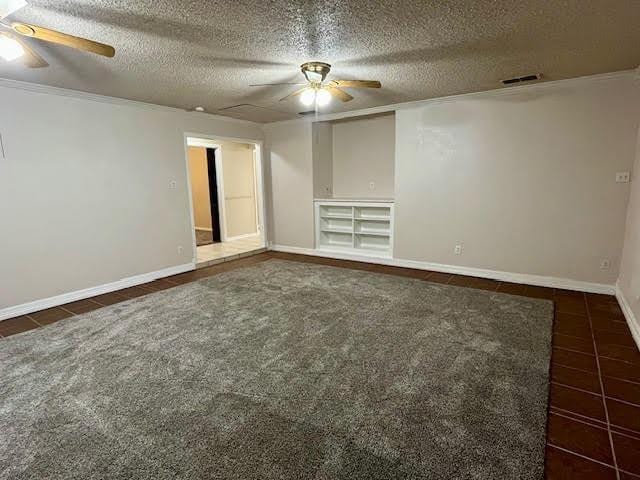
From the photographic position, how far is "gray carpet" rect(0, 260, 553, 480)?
1.61 metres

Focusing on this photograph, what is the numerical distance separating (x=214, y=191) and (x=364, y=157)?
3.43m

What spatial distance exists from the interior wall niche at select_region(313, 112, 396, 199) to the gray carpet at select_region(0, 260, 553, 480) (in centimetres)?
279

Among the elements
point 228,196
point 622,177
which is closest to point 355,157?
point 228,196

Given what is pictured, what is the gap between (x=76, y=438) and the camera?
1.78 metres

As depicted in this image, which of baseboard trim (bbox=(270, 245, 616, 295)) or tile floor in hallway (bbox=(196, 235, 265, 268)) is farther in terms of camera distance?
tile floor in hallway (bbox=(196, 235, 265, 268))

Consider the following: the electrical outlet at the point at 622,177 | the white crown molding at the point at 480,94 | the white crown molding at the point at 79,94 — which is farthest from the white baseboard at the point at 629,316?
the white crown molding at the point at 79,94

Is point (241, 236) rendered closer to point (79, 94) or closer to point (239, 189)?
point (239, 189)

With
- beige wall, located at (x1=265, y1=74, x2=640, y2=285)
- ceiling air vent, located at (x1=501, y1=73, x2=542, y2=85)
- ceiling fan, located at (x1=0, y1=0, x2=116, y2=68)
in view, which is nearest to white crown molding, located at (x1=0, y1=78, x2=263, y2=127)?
ceiling fan, located at (x1=0, y1=0, x2=116, y2=68)

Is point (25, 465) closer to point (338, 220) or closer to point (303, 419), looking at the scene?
point (303, 419)

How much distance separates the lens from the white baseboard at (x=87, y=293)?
357 centimetres

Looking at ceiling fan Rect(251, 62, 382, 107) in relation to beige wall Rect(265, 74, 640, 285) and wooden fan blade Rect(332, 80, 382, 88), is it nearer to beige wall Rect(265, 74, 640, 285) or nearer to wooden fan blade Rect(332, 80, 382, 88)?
wooden fan blade Rect(332, 80, 382, 88)

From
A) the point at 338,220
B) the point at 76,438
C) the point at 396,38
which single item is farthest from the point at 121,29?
the point at 338,220

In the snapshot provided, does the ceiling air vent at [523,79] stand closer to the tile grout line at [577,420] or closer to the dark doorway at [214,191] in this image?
the tile grout line at [577,420]

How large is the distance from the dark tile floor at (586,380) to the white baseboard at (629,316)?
5 centimetres
